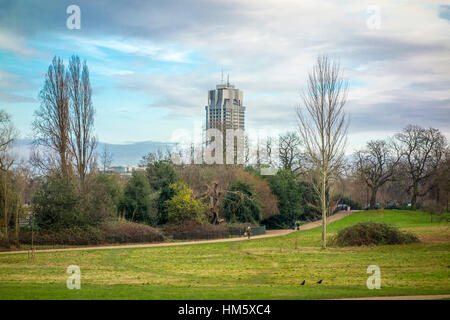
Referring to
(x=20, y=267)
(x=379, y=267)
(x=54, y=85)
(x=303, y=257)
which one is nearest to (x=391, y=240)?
(x=303, y=257)

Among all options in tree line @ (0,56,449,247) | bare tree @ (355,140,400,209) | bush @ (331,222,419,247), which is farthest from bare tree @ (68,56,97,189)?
bare tree @ (355,140,400,209)

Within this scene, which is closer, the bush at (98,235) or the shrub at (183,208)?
the bush at (98,235)

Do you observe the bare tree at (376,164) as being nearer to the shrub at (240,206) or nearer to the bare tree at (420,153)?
the bare tree at (420,153)

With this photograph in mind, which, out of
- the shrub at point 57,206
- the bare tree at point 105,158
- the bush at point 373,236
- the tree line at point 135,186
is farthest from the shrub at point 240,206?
the bare tree at point 105,158

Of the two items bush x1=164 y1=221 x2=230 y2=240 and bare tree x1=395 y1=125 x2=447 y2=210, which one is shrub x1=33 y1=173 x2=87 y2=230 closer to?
bush x1=164 y1=221 x2=230 y2=240

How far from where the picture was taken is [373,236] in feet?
99.8

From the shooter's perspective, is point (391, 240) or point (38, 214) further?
point (38, 214)

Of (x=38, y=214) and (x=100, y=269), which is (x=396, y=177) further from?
(x=100, y=269)

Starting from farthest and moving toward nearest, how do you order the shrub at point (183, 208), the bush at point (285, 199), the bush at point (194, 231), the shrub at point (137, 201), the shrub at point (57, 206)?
the bush at point (285, 199), the shrub at point (137, 201), the shrub at point (183, 208), the bush at point (194, 231), the shrub at point (57, 206)

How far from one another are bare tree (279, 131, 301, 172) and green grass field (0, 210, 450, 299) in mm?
35974

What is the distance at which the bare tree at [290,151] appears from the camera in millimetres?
68188

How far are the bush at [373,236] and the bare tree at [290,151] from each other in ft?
121

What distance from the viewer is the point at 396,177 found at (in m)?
65.6

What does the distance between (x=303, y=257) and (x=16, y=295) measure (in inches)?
630
